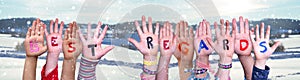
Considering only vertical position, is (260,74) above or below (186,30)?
below

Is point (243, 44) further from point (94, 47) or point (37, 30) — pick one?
point (37, 30)

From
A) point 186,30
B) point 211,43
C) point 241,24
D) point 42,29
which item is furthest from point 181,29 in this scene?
point 42,29

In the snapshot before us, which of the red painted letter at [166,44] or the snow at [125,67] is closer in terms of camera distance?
the snow at [125,67]

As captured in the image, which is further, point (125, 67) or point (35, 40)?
point (35, 40)

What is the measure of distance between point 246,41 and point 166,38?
302mm

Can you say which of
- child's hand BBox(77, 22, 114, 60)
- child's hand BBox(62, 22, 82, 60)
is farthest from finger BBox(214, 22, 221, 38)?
child's hand BBox(62, 22, 82, 60)

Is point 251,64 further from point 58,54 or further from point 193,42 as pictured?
point 58,54

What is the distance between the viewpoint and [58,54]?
4.59ft

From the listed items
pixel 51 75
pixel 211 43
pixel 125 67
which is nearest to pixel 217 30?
pixel 211 43

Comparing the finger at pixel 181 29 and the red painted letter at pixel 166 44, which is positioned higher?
the finger at pixel 181 29

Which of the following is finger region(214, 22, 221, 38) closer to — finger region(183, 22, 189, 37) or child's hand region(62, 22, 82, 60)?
finger region(183, 22, 189, 37)

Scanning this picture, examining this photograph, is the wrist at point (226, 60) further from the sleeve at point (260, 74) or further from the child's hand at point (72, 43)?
the child's hand at point (72, 43)

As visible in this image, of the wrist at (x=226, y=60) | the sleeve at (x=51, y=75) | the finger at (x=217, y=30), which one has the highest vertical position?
the finger at (x=217, y=30)

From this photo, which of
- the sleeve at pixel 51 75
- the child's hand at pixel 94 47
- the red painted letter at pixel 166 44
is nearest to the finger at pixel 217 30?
the red painted letter at pixel 166 44
